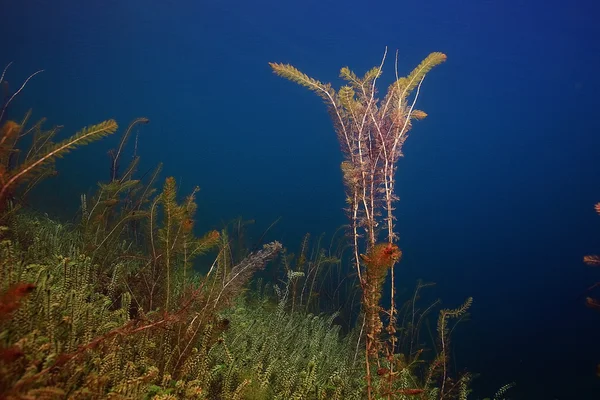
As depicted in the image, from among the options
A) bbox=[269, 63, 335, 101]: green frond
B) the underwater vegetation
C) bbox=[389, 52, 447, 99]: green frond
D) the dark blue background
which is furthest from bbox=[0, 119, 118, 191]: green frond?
the dark blue background

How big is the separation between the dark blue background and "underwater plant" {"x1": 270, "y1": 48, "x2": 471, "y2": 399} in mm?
13061

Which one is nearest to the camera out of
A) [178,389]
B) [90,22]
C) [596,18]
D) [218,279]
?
[178,389]

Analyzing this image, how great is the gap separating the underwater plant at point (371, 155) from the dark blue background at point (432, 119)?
13.1m

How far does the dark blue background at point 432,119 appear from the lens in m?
31.2

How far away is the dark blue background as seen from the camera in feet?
102

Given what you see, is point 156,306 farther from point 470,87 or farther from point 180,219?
point 470,87

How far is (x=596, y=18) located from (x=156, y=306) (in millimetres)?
53856

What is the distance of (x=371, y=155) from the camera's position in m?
3.10

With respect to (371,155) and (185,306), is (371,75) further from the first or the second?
(185,306)

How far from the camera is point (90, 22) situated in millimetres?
46188

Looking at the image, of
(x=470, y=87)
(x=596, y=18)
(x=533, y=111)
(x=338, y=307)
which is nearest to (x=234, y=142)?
(x=470, y=87)

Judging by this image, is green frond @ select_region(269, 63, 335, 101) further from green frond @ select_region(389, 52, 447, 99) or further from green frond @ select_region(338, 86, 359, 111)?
green frond @ select_region(389, 52, 447, 99)

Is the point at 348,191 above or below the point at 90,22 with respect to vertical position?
below

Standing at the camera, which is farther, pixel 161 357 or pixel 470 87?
pixel 470 87
